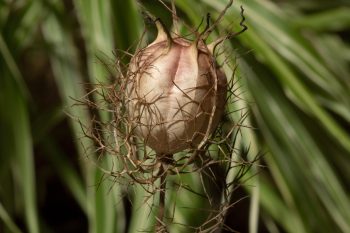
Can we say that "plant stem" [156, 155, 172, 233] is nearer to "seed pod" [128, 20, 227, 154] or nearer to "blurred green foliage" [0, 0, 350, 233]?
"seed pod" [128, 20, 227, 154]

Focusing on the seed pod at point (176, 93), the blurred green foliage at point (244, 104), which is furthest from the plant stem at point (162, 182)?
the blurred green foliage at point (244, 104)

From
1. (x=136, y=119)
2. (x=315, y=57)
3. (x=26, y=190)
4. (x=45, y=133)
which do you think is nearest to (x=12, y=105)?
(x=26, y=190)

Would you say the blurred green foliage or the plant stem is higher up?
the blurred green foliage

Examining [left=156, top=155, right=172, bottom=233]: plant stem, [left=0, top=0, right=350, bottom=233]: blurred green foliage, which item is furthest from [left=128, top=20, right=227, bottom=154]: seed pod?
[left=0, top=0, right=350, bottom=233]: blurred green foliage

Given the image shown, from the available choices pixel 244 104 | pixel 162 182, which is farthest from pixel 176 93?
pixel 244 104

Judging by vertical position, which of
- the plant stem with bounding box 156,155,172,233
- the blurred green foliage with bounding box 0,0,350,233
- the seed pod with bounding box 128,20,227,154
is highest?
the blurred green foliage with bounding box 0,0,350,233

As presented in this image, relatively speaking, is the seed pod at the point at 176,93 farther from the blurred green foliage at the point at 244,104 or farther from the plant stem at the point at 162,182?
the blurred green foliage at the point at 244,104

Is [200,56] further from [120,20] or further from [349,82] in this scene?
[349,82]
